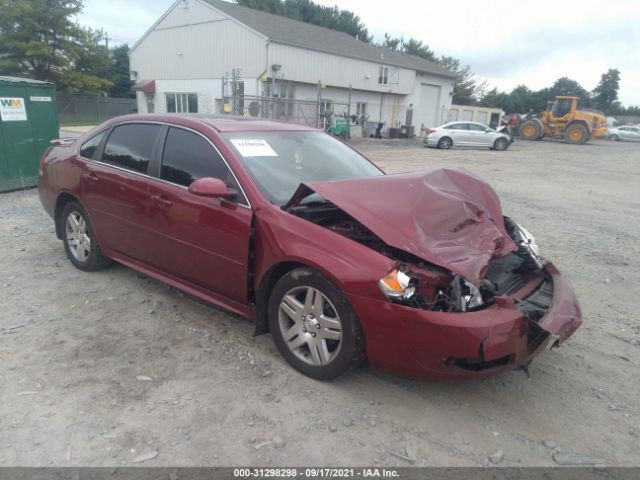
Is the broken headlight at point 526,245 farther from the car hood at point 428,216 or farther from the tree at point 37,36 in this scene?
the tree at point 37,36

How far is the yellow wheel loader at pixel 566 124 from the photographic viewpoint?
31.1 metres

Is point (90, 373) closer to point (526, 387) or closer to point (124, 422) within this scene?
point (124, 422)

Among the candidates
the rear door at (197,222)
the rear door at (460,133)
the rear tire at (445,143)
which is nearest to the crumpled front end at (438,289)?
the rear door at (197,222)

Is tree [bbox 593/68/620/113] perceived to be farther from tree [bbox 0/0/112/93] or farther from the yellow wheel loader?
tree [bbox 0/0/112/93]

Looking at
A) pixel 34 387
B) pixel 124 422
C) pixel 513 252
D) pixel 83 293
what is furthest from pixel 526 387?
pixel 83 293

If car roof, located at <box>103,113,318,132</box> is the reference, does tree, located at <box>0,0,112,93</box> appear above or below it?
above

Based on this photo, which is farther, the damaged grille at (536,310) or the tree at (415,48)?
the tree at (415,48)

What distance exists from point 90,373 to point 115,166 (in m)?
1.95

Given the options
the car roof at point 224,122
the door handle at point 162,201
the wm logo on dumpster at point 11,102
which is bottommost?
the door handle at point 162,201

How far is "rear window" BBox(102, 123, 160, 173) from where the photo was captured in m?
4.05

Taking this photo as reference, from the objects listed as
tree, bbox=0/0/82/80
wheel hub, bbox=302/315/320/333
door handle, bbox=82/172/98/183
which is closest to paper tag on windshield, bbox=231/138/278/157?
wheel hub, bbox=302/315/320/333

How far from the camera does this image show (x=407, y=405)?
9.61 feet

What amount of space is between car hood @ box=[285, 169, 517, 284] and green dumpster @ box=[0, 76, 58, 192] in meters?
7.50

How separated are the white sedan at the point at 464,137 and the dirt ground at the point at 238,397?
2074 centimetres
